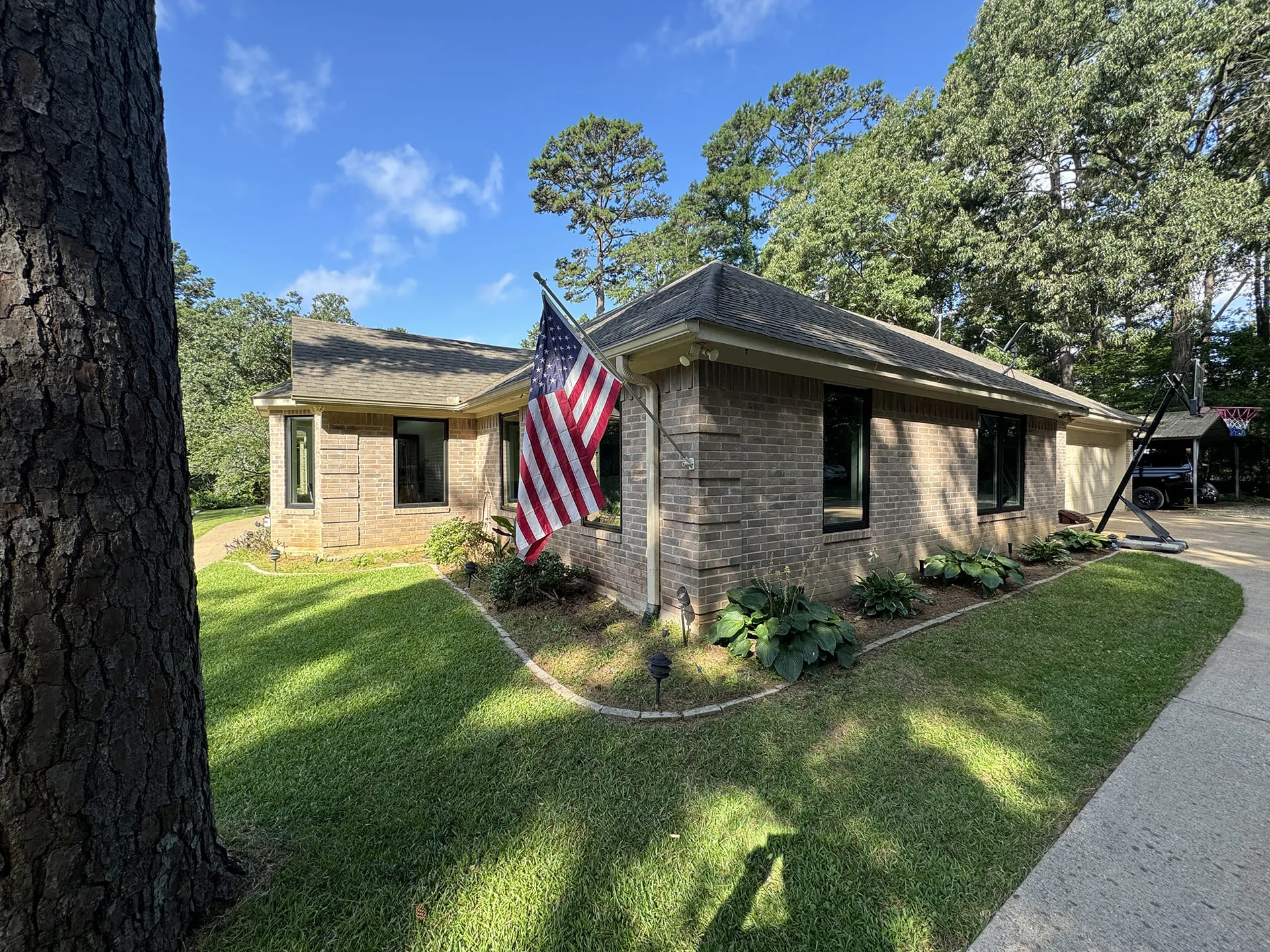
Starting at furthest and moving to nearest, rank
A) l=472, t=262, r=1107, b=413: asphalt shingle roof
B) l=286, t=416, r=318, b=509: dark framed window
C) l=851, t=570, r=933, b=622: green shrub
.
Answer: l=286, t=416, r=318, b=509: dark framed window → l=851, t=570, r=933, b=622: green shrub → l=472, t=262, r=1107, b=413: asphalt shingle roof

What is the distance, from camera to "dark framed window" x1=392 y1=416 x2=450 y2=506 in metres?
9.66

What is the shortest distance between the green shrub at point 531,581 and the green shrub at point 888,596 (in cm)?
324

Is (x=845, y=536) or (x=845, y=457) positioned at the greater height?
(x=845, y=457)

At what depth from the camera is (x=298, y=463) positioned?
959cm

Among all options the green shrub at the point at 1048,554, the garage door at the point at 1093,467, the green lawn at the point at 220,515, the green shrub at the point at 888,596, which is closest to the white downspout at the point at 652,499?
the green shrub at the point at 888,596

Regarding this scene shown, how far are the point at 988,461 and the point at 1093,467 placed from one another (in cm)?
1056

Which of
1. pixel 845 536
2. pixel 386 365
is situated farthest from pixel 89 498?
pixel 386 365

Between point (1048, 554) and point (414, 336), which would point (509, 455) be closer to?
point (414, 336)

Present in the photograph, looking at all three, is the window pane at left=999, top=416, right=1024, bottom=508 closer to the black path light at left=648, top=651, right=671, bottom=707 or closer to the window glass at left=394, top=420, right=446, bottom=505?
the black path light at left=648, top=651, right=671, bottom=707

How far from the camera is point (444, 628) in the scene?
5.38 m

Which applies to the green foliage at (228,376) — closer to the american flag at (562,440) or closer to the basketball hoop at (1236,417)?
the american flag at (562,440)

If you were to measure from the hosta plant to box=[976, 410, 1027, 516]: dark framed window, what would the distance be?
5.25 meters

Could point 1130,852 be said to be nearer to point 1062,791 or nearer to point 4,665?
point 1062,791

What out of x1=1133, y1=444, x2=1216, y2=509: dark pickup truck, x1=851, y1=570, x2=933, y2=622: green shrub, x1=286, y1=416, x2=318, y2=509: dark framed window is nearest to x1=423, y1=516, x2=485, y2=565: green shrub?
x1=286, y1=416, x2=318, y2=509: dark framed window
